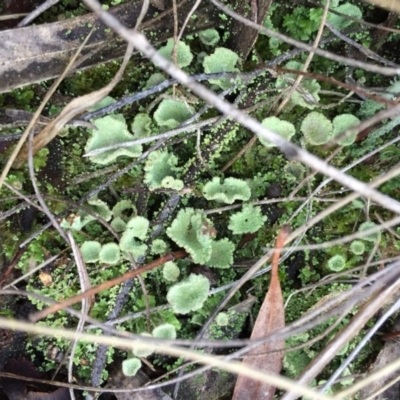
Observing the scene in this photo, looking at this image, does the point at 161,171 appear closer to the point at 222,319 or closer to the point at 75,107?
the point at 75,107

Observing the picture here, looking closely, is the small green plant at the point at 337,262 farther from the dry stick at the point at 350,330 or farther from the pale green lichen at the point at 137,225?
the pale green lichen at the point at 137,225

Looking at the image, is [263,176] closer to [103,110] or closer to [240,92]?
[240,92]

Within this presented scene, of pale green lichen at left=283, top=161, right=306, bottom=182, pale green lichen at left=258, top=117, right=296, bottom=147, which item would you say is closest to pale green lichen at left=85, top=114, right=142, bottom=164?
pale green lichen at left=258, top=117, right=296, bottom=147

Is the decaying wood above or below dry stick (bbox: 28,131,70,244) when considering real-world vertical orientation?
above

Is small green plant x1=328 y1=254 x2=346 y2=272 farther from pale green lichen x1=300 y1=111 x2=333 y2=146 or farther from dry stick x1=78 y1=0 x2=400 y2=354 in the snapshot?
dry stick x1=78 y1=0 x2=400 y2=354

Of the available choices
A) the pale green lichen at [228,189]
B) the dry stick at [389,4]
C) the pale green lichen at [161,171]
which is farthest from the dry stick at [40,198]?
the dry stick at [389,4]

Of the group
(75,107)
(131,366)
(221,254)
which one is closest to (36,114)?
(75,107)
